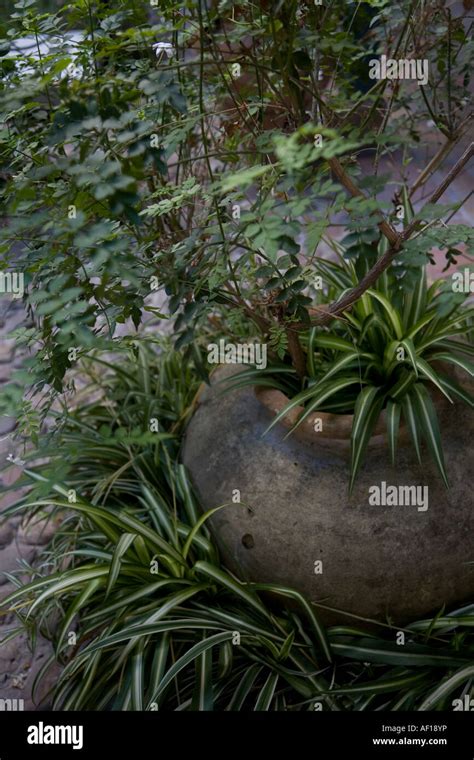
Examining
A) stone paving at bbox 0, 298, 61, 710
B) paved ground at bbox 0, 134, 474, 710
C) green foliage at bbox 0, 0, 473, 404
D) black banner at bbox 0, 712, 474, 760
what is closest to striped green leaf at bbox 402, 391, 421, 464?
green foliage at bbox 0, 0, 473, 404

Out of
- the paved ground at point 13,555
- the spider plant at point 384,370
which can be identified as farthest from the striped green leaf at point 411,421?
the paved ground at point 13,555

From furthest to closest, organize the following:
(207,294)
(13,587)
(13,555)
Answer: (13,555) → (13,587) → (207,294)

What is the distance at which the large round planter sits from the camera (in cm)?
186

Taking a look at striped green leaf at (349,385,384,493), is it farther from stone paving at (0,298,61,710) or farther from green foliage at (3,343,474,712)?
stone paving at (0,298,61,710)

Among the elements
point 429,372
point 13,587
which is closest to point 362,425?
point 429,372

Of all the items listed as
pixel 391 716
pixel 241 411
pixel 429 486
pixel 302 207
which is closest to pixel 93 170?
pixel 302 207

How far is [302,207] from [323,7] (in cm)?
74

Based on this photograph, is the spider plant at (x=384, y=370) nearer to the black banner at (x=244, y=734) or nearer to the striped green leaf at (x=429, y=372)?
the striped green leaf at (x=429, y=372)

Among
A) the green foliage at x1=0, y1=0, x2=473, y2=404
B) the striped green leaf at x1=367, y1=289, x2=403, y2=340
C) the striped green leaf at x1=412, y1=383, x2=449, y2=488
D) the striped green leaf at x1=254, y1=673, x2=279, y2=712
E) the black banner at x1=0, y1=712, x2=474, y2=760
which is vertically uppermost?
the green foliage at x1=0, y1=0, x2=473, y2=404

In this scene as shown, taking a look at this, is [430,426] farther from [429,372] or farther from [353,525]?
[353,525]

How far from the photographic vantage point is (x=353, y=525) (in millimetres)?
1861

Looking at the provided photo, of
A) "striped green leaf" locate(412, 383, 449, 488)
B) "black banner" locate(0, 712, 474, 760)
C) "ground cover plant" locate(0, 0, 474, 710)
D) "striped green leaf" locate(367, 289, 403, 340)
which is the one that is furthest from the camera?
"striped green leaf" locate(367, 289, 403, 340)

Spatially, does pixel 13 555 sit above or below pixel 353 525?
below

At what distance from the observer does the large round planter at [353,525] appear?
1858mm
